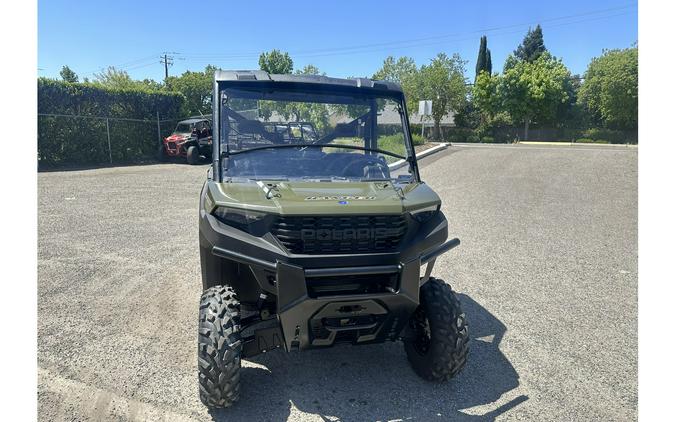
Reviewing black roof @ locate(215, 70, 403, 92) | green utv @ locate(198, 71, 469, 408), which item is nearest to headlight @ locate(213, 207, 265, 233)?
green utv @ locate(198, 71, 469, 408)

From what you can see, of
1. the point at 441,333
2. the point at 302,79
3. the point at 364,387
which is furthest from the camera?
the point at 302,79

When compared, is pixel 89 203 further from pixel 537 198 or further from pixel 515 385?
pixel 537 198

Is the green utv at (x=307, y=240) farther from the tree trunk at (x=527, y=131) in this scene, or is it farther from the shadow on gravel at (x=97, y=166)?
the tree trunk at (x=527, y=131)

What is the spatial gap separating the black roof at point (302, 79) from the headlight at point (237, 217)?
127 cm

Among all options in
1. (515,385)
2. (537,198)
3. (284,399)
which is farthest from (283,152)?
(537,198)

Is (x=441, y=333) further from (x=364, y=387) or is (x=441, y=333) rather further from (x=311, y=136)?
(x=311, y=136)

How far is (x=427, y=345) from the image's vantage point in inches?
140

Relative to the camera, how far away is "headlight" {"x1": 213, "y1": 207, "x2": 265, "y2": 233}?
9.48ft

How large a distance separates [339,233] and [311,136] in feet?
4.56

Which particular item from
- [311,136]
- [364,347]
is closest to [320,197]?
[311,136]

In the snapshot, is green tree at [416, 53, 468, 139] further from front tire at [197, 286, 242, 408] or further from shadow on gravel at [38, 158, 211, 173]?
front tire at [197, 286, 242, 408]

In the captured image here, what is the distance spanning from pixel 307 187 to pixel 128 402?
1977 millimetres

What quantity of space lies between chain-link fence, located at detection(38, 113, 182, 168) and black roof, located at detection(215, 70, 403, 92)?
1643 centimetres

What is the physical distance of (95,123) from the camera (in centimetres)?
1858
